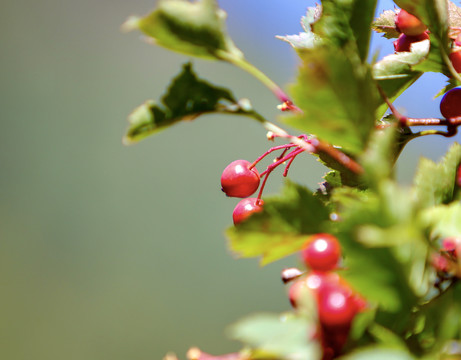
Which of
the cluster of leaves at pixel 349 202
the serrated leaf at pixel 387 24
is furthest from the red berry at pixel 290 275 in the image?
the serrated leaf at pixel 387 24

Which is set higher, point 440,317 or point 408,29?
point 408,29

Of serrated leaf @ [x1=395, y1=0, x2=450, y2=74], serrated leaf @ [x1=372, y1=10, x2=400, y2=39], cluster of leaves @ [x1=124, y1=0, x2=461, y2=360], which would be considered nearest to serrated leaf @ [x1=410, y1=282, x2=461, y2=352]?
cluster of leaves @ [x1=124, y1=0, x2=461, y2=360]

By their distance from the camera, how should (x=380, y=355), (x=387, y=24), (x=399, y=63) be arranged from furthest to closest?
1. (x=387, y=24)
2. (x=399, y=63)
3. (x=380, y=355)

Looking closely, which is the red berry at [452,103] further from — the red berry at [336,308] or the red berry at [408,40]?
the red berry at [336,308]

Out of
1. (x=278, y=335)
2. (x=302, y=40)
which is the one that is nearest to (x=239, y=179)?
(x=302, y=40)

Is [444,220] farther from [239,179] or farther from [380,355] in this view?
[239,179]

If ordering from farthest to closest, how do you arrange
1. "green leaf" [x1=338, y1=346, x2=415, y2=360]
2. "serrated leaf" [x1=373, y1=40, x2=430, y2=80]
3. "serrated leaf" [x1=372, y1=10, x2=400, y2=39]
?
"serrated leaf" [x1=372, y1=10, x2=400, y2=39]
"serrated leaf" [x1=373, y1=40, x2=430, y2=80]
"green leaf" [x1=338, y1=346, x2=415, y2=360]

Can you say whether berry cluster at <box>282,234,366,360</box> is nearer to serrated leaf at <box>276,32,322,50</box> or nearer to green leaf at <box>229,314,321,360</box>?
green leaf at <box>229,314,321,360</box>
